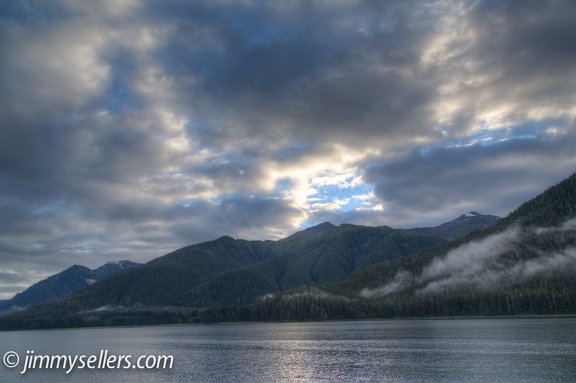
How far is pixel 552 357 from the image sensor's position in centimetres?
9531

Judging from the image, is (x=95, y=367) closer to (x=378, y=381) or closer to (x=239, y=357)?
(x=239, y=357)

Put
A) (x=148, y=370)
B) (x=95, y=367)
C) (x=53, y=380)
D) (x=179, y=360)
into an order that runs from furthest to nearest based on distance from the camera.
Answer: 1. (x=179, y=360)
2. (x=95, y=367)
3. (x=148, y=370)
4. (x=53, y=380)

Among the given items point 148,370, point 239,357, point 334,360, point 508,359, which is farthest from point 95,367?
point 508,359

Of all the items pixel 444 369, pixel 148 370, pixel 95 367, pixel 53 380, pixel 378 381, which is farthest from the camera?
pixel 95 367

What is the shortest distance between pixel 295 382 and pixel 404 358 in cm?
4038

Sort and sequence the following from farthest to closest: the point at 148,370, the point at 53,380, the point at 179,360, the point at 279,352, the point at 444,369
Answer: the point at 279,352, the point at 179,360, the point at 148,370, the point at 53,380, the point at 444,369

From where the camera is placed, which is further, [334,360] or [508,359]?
[334,360]

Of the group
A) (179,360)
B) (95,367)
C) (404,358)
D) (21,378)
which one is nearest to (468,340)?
(404,358)

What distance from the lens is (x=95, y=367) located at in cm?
11925

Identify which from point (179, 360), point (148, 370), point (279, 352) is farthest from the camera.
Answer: point (279, 352)

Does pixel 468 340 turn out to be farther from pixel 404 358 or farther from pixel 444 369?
pixel 444 369

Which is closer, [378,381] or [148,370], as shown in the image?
[378,381]

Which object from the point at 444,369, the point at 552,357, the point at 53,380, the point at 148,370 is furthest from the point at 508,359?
the point at 53,380

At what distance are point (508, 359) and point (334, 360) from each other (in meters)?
44.7
